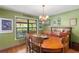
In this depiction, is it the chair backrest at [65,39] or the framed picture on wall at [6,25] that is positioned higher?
the framed picture on wall at [6,25]

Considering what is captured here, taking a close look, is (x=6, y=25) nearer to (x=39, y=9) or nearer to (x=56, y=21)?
(x=39, y=9)

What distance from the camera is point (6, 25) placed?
1.65 meters

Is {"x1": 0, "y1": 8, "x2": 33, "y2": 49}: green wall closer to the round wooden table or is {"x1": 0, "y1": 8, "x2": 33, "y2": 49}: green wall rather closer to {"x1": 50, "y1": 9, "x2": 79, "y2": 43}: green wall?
the round wooden table

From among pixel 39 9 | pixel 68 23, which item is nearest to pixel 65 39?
pixel 68 23

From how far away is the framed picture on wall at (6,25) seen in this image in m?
1.62

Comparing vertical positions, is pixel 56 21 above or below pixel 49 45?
above

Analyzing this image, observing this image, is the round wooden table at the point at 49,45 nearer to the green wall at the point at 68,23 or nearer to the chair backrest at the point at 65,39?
the chair backrest at the point at 65,39

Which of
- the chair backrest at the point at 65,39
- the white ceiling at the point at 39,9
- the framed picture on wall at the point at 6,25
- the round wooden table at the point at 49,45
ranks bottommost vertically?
the round wooden table at the point at 49,45

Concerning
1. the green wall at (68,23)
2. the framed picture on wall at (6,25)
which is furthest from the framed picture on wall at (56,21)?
the framed picture on wall at (6,25)

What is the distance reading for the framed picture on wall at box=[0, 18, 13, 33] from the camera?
5.32 feet

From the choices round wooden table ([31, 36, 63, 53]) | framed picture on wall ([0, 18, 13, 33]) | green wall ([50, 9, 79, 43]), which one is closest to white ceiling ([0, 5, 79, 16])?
green wall ([50, 9, 79, 43])
